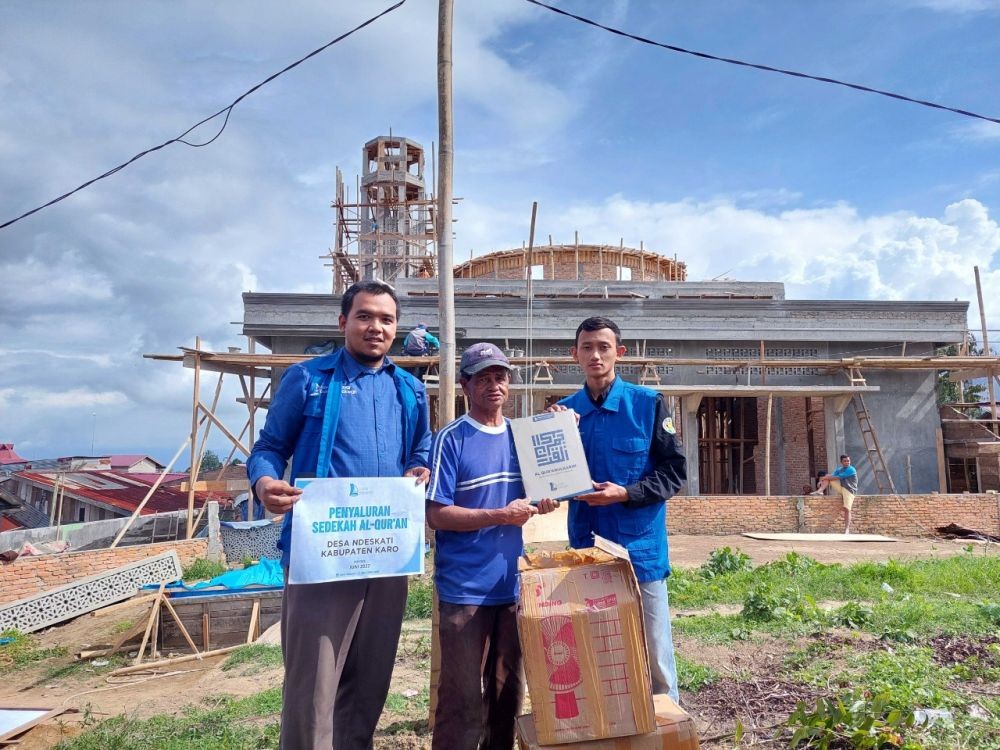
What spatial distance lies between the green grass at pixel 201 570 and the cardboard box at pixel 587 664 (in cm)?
1059

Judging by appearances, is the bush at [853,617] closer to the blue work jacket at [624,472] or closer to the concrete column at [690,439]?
the blue work jacket at [624,472]

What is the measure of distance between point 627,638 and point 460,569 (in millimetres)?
769

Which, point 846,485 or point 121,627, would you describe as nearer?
point 121,627

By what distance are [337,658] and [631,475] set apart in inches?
57.5

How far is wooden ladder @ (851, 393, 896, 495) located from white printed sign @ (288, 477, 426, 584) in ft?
50.7

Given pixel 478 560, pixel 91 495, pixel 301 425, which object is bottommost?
pixel 91 495

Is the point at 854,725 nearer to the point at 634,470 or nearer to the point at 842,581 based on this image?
the point at 634,470

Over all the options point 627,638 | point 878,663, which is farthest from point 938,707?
point 627,638

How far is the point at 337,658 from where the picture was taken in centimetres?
258

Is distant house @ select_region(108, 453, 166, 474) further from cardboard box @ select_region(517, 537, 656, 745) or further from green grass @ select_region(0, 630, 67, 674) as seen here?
cardboard box @ select_region(517, 537, 656, 745)

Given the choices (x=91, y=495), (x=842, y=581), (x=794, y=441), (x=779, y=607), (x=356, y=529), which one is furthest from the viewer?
(x=91, y=495)

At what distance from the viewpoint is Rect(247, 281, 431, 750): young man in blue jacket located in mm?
2498

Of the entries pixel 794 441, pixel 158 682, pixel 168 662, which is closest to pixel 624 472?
pixel 158 682

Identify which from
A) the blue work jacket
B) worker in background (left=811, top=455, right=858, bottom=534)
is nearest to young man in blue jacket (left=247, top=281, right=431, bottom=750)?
the blue work jacket
